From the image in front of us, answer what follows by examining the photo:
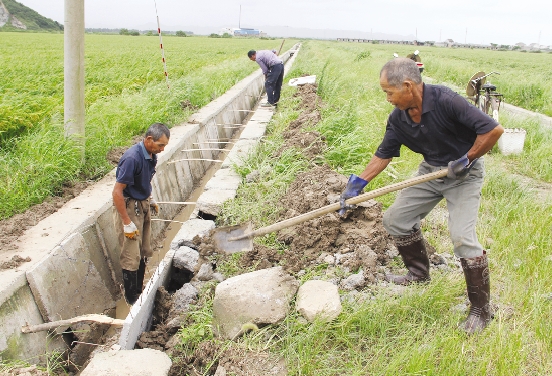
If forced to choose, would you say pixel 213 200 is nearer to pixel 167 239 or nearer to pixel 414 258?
pixel 167 239

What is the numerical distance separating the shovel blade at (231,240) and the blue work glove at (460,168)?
1.68 m

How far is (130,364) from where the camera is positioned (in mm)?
2402

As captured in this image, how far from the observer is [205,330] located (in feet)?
9.28

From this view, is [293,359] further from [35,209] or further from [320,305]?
[35,209]

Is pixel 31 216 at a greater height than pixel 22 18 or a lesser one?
lesser

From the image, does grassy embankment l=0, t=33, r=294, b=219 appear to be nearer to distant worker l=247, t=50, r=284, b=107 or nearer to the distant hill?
distant worker l=247, t=50, r=284, b=107

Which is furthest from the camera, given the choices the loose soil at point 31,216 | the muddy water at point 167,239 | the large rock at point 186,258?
the muddy water at point 167,239

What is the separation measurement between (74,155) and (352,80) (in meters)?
9.70

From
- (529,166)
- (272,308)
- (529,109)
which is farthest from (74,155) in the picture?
(529,109)

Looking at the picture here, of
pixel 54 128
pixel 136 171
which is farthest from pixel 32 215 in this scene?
pixel 54 128

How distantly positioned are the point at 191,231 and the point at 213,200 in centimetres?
74

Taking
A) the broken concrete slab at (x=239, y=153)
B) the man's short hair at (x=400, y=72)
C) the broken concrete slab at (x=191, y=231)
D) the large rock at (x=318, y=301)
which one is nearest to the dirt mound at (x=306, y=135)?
the broken concrete slab at (x=239, y=153)

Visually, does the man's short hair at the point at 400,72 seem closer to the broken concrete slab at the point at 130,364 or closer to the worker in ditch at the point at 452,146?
the worker in ditch at the point at 452,146

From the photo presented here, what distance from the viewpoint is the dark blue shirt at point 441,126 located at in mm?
2434
